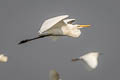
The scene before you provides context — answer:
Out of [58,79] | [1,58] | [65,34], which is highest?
[65,34]

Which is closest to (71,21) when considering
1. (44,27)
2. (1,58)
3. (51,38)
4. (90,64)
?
(51,38)

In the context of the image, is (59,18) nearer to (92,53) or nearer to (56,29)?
(56,29)

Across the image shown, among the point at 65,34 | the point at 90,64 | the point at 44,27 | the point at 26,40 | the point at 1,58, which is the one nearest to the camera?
the point at 90,64

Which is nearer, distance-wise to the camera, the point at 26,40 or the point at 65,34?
the point at 65,34

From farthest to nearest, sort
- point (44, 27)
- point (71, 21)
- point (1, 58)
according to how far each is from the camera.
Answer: point (71, 21)
point (44, 27)
point (1, 58)

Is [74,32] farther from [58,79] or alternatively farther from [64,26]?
[58,79]

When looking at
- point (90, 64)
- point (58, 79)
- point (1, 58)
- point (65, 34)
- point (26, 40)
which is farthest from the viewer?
point (26, 40)

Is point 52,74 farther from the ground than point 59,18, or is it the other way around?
point 59,18

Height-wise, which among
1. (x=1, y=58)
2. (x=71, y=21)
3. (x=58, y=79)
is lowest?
(x=58, y=79)

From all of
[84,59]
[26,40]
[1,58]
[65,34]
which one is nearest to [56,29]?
[65,34]
